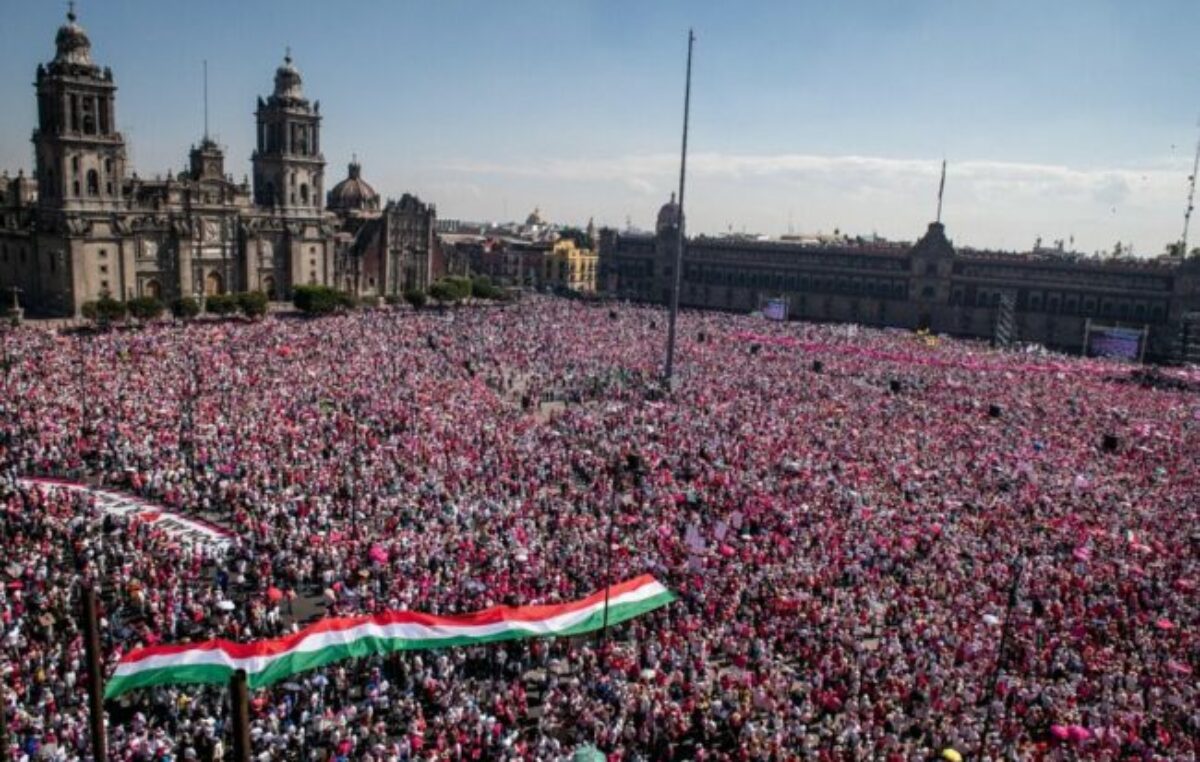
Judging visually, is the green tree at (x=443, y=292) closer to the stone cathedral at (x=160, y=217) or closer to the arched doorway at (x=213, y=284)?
the stone cathedral at (x=160, y=217)

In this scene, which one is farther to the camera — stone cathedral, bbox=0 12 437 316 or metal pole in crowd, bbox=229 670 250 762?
stone cathedral, bbox=0 12 437 316

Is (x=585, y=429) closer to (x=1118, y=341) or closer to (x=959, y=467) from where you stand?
(x=959, y=467)

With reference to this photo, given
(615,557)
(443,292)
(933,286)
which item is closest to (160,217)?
(443,292)

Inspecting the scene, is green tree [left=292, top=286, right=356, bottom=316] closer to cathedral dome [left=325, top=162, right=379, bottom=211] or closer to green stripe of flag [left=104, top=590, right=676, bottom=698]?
cathedral dome [left=325, top=162, right=379, bottom=211]

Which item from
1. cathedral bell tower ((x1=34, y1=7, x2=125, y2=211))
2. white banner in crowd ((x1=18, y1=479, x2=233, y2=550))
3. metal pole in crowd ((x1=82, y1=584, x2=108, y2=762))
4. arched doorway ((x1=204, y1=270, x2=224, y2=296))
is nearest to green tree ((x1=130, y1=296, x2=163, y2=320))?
cathedral bell tower ((x1=34, y1=7, x2=125, y2=211))

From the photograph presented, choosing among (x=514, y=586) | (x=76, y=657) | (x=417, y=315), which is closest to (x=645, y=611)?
(x=514, y=586)

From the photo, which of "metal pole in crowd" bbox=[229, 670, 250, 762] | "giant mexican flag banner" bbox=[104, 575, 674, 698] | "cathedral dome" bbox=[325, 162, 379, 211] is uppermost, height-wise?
"cathedral dome" bbox=[325, 162, 379, 211]

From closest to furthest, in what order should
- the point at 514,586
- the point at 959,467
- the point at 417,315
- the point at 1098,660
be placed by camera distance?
the point at 1098,660
the point at 514,586
the point at 959,467
the point at 417,315

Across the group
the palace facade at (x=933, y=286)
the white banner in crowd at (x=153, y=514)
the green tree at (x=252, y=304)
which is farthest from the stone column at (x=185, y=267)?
the palace facade at (x=933, y=286)
